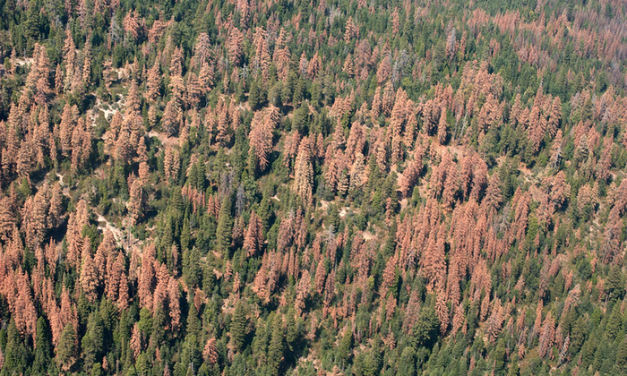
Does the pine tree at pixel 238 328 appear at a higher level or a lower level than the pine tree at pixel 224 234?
lower

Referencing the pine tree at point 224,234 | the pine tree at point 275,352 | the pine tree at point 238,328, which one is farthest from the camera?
the pine tree at point 224,234

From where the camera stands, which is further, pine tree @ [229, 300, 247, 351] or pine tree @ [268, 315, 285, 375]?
pine tree @ [229, 300, 247, 351]

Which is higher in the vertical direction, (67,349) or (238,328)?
(238,328)

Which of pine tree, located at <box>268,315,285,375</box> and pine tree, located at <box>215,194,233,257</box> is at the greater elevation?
pine tree, located at <box>215,194,233,257</box>

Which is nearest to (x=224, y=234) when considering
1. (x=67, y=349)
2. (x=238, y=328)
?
(x=238, y=328)

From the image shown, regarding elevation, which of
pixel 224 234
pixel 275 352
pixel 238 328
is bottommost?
pixel 275 352

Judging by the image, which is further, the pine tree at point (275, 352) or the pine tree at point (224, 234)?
the pine tree at point (224, 234)

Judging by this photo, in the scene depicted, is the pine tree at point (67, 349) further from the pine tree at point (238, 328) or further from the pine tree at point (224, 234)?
the pine tree at point (224, 234)

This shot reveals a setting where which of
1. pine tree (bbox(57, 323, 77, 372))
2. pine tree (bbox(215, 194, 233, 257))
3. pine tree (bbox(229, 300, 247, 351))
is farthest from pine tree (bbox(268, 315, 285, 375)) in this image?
pine tree (bbox(57, 323, 77, 372))

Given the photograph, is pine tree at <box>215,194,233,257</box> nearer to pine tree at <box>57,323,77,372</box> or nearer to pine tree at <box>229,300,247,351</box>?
pine tree at <box>229,300,247,351</box>

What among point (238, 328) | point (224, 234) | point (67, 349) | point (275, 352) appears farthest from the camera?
point (224, 234)

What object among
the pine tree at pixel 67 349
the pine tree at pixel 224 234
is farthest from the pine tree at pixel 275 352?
the pine tree at pixel 67 349

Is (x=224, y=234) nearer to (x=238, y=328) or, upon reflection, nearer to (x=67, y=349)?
(x=238, y=328)
